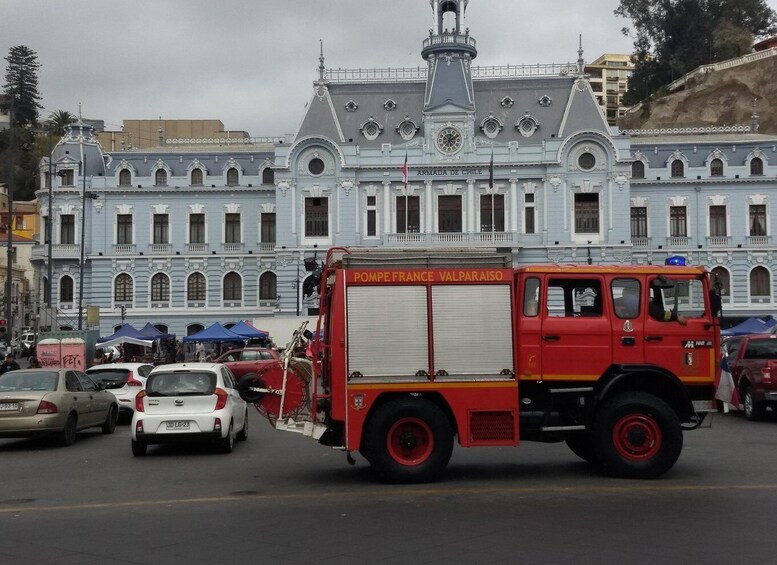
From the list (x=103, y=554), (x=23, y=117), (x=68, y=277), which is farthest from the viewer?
(x=23, y=117)

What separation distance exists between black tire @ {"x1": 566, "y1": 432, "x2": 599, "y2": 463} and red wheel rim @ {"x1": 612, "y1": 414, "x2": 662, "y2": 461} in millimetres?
770

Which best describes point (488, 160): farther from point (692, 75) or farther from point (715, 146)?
point (692, 75)

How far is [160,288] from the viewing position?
200 ft

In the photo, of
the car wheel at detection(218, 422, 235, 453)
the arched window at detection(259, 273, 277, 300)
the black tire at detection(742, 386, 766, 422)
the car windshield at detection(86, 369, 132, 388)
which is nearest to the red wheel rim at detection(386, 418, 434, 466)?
the car wheel at detection(218, 422, 235, 453)

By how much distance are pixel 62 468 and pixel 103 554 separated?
7116mm

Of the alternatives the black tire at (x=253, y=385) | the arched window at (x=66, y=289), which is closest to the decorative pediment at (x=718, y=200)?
the arched window at (x=66, y=289)

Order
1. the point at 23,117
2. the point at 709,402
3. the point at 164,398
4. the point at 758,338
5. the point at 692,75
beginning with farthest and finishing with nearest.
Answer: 1. the point at 23,117
2. the point at 692,75
3. the point at 758,338
4. the point at 164,398
5. the point at 709,402

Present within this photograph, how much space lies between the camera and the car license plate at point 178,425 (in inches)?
674

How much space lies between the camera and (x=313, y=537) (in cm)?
988

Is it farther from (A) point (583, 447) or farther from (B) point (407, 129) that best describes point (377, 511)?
(B) point (407, 129)

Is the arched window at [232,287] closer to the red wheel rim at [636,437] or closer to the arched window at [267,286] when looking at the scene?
the arched window at [267,286]

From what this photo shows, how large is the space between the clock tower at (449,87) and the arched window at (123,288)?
67.0 ft

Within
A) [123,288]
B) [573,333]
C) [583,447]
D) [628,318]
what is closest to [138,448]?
[583,447]

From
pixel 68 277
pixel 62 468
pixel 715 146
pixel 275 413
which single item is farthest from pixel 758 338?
pixel 68 277
